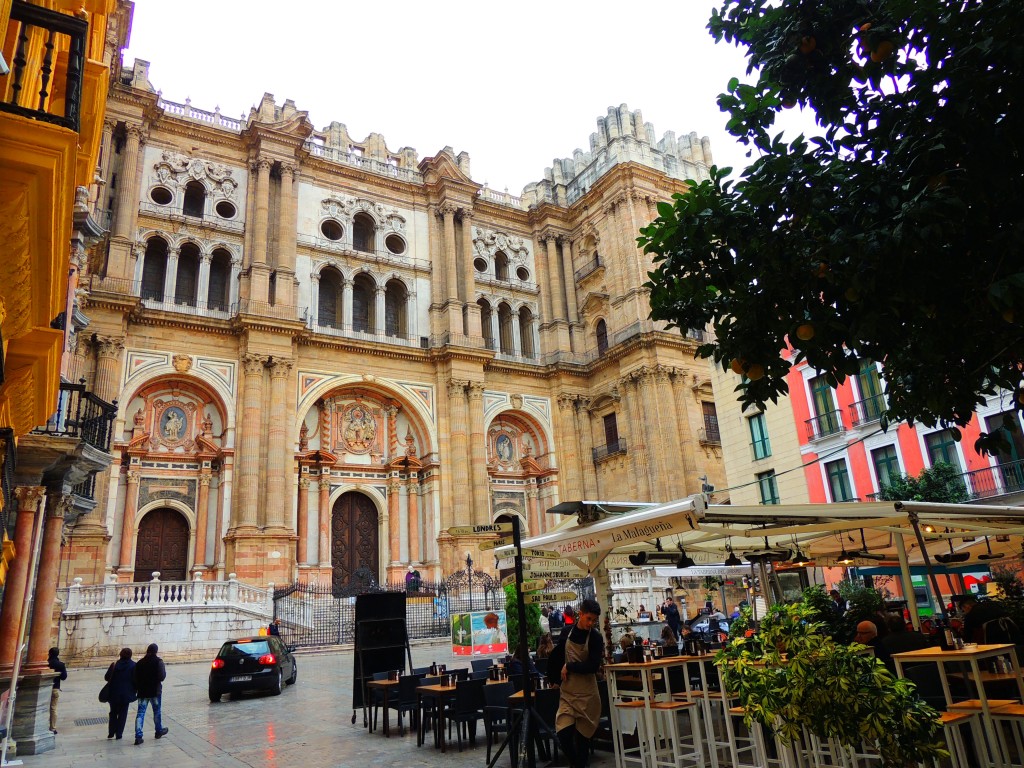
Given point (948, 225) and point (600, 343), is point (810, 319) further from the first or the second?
point (600, 343)

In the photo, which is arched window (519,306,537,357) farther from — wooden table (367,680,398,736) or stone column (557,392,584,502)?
wooden table (367,680,398,736)

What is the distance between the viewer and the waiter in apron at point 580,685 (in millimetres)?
6098

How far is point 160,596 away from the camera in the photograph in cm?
1911

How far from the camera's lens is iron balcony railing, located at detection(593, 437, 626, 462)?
3238cm

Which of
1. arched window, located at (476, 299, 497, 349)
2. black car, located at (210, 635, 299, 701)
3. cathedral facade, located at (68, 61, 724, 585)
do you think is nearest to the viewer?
black car, located at (210, 635, 299, 701)

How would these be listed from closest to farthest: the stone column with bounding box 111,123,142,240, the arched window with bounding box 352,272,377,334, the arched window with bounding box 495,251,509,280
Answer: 1. the stone column with bounding box 111,123,142,240
2. the arched window with bounding box 352,272,377,334
3. the arched window with bounding box 495,251,509,280

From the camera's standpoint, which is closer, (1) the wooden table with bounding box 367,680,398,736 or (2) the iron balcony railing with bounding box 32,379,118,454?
(1) the wooden table with bounding box 367,680,398,736

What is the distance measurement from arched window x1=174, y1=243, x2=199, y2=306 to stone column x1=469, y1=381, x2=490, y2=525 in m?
11.5

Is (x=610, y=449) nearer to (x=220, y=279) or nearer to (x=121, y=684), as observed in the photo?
(x=220, y=279)

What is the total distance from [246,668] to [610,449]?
22.6 meters

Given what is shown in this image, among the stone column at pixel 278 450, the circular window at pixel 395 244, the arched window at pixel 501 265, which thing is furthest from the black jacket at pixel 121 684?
the arched window at pixel 501 265

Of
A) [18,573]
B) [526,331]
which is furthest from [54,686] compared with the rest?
[526,331]

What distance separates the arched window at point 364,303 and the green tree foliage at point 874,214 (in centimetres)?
2546

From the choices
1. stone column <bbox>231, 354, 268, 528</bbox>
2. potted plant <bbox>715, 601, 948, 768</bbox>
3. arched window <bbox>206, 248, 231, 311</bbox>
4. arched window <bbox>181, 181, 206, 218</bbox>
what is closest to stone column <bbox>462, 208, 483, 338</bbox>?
stone column <bbox>231, 354, 268, 528</bbox>
